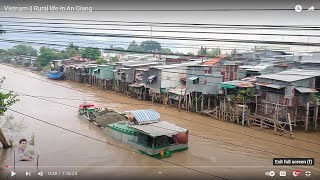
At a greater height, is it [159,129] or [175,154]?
[159,129]

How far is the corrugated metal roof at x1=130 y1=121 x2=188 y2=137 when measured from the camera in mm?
9328

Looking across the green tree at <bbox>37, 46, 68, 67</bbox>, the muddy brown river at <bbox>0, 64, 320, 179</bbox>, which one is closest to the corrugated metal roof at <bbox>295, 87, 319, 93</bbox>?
the muddy brown river at <bbox>0, 64, 320, 179</bbox>

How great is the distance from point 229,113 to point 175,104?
3.89 metres

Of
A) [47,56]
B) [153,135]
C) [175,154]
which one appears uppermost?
[47,56]

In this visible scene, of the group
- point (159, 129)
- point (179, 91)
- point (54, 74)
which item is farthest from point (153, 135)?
point (54, 74)

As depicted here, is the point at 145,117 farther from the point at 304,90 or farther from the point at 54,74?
the point at 54,74

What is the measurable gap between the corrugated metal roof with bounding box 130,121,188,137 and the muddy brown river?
74 centimetres

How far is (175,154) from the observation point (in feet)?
31.9

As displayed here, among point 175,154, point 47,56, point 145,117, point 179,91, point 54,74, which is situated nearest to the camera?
point 175,154

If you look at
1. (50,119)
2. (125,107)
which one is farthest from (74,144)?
(125,107)

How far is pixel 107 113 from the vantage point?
13.1m

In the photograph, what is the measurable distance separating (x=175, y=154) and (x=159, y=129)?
0.91 meters

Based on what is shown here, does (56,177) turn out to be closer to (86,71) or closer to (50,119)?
(50,119)

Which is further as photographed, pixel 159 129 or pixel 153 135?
pixel 159 129
